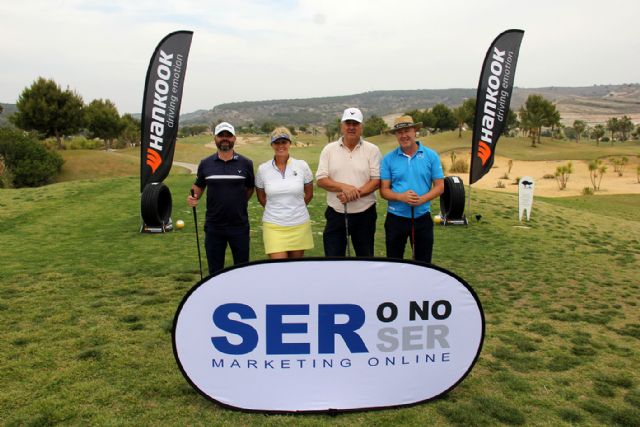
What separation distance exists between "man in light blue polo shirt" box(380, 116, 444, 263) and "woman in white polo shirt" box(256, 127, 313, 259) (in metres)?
0.76

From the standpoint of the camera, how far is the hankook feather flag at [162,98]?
31.0ft

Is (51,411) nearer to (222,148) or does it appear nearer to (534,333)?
(222,148)

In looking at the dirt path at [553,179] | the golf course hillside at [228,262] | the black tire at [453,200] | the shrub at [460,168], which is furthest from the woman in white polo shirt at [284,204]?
the shrub at [460,168]

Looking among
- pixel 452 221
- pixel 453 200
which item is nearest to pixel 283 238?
Answer: pixel 453 200

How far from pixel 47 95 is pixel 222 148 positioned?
4799cm

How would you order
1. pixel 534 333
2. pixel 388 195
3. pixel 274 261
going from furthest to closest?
pixel 534 333 < pixel 388 195 < pixel 274 261

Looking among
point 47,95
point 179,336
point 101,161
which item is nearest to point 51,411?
point 179,336

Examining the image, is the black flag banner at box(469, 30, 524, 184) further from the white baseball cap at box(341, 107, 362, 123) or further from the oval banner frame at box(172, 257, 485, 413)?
the oval banner frame at box(172, 257, 485, 413)

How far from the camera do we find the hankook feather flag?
9.46 m

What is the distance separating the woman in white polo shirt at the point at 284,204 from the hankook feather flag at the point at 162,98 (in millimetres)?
5992

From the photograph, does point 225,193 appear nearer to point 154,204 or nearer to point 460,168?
point 154,204

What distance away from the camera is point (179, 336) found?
308 cm

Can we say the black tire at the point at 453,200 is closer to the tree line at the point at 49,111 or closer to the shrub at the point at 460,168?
the shrub at the point at 460,168

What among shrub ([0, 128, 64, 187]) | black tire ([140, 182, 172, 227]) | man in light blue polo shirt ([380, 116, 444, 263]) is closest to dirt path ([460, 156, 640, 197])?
black tire ([140, 182, 172, 227])
